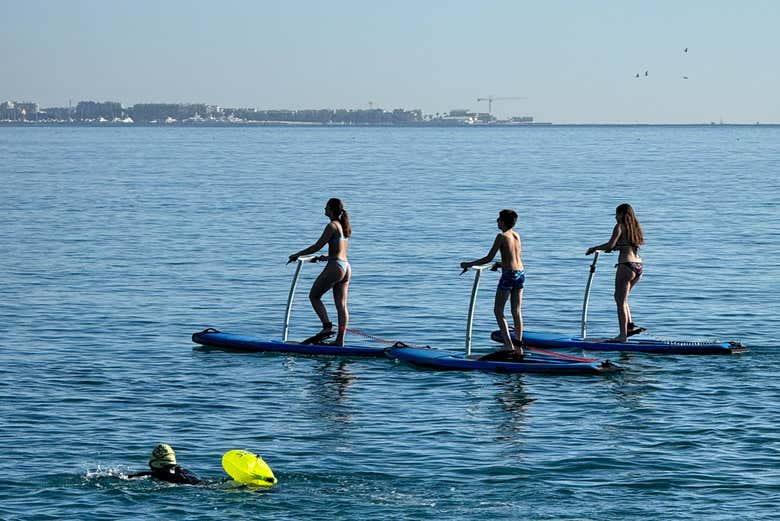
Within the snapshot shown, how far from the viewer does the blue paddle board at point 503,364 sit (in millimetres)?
20547

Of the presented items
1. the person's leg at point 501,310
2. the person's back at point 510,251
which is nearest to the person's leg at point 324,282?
the person's leg at point 501,310

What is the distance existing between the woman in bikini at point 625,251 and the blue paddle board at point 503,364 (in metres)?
1.39

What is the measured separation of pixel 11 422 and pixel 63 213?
41.6 m

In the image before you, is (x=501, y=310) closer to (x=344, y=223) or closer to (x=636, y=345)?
(x=344, y=223)

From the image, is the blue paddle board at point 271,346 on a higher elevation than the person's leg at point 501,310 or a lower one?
lower

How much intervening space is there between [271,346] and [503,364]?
3.96 m

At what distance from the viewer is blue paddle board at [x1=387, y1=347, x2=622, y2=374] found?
2055cm

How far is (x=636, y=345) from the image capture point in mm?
22531

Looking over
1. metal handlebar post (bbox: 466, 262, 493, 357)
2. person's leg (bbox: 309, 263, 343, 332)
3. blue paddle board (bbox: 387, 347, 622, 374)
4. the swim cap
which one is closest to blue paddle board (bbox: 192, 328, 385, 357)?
blue paddle board (bbox: 387, 347, 622, 374)

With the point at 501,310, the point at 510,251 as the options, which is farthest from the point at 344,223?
the point at 501,310

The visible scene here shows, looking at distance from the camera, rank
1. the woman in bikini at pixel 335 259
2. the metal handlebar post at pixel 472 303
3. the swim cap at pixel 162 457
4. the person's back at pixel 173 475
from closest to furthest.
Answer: the swim cap at pixel 162 457, the person's back at pixel 173 475, the metal handlebar post at pixel 472 303, the woman in bikini at pixel 335 259

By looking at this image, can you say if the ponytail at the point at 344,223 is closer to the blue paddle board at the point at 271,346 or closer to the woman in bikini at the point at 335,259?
the woman in bikini at the point at 335,259

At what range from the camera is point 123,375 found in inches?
833

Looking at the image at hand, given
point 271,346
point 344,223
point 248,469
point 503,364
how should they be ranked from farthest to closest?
point 271,346 < point 344,223 < point 503,364 < point 248,469
